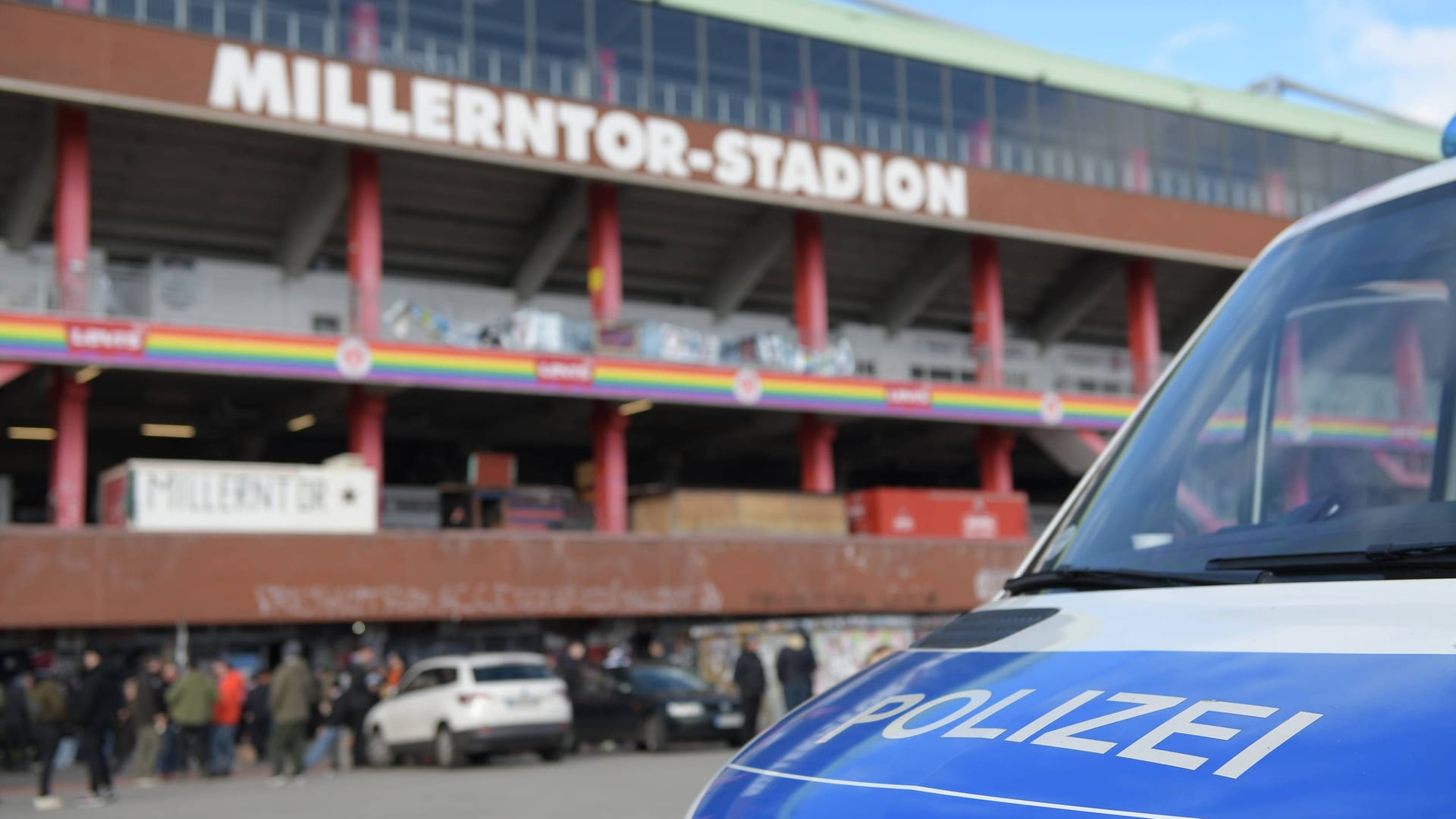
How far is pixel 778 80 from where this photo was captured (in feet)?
124

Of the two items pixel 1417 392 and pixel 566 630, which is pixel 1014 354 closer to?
pixel 566 630

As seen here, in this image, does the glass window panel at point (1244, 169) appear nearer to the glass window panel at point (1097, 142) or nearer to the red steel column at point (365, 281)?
the glass window panel at point (1097, 142)

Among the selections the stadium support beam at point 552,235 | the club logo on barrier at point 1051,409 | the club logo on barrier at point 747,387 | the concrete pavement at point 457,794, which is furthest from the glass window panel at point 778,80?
the concrete pavement at point 457,794

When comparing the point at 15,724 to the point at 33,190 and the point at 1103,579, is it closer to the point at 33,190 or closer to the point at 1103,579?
the point at 33,190

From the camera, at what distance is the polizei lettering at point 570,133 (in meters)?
30.9

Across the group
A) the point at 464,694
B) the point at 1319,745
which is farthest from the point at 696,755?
the point at 1319,745

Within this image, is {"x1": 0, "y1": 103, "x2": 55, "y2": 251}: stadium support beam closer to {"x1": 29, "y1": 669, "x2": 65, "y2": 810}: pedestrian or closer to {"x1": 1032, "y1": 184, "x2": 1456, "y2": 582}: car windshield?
{"x1": 29, "y1": 669, "x2": 65, "y2": 810}: pedestrian

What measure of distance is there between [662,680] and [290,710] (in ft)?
22.7

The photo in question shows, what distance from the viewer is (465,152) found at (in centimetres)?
3291

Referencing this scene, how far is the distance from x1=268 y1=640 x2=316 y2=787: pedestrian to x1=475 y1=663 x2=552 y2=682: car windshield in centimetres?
241

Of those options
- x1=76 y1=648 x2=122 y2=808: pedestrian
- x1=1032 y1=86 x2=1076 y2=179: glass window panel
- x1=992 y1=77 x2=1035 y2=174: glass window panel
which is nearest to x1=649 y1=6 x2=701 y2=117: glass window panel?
x1=992 y1=77 x2=1035 y2=174: glass window panel

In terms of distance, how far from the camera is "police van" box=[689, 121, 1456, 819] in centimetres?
185

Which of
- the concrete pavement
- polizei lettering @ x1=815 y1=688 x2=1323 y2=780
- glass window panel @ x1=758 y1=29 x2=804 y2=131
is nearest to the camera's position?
polizei lettering @ x1=815 y1=688 x2=1323 y2=780

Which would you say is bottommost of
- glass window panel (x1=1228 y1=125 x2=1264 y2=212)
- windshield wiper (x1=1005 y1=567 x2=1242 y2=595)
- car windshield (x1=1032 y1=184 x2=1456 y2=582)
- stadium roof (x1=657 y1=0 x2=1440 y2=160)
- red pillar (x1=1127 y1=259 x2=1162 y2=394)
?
windshield wiper (x1=1005 y1=567 x2=1242 y2=595)
